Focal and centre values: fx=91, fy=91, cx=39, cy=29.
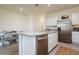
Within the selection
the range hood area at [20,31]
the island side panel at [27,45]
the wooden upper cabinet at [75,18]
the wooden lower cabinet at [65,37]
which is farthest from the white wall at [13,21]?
the wooden upper cabinet at [75,18]

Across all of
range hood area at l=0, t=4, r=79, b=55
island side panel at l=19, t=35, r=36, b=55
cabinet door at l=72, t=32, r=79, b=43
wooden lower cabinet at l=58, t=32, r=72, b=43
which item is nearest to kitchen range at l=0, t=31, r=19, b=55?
range hood area at l=0, t=4, r=79, b=55

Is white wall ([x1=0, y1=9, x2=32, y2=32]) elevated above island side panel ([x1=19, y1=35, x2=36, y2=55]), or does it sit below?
above

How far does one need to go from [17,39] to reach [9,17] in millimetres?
555

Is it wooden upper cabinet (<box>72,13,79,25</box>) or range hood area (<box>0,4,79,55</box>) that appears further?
wooden upper cabinet (<box>72,13,79,25</box>)

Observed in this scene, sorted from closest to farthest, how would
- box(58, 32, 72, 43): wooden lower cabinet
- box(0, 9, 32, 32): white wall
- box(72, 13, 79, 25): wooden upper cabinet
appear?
box(0, 9, 32, 32): white wall → box(72, 13, 79, 25): wooden upper cabinet → box(58, 32, 72, 43): wooden lower cabinet

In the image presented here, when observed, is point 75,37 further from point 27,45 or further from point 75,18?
point 27,45

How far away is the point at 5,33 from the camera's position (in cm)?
193

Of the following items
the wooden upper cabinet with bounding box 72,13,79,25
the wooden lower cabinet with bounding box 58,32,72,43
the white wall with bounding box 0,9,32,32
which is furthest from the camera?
the wooden lower cabinet with bounding box 58,32,72,43

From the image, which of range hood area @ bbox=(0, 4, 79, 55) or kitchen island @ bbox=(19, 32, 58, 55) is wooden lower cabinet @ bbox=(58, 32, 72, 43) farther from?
kitchen island @ bbox=(19, 32, 58, 55)

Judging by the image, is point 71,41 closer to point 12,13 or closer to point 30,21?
point 30,21

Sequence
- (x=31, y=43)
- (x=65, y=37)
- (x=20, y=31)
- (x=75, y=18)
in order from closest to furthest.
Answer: (x=31, y=43), (x=20, y=31), (x=75, y=18), (x=65, y=37)

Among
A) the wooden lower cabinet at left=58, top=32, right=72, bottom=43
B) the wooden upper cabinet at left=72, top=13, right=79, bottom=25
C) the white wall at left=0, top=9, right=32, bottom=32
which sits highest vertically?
the wooden upper cabinet at left=72, top=13, right=79, bottom=25

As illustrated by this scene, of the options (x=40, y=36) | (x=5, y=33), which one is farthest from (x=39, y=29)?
(x=5, y=33)

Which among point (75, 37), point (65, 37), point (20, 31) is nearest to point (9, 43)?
point (20, 31)
